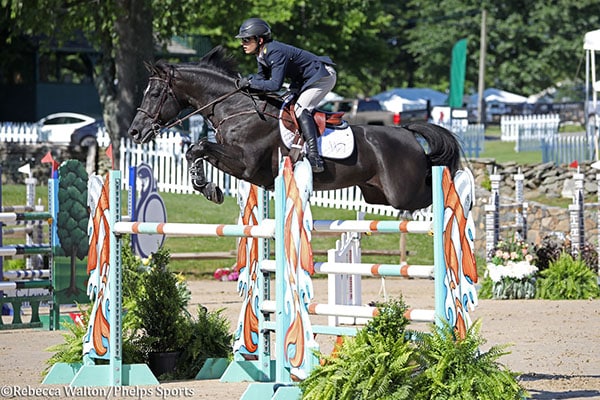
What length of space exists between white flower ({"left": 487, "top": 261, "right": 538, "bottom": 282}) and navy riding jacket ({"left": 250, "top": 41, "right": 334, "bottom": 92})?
5.04 meters

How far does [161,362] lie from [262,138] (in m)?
2.09

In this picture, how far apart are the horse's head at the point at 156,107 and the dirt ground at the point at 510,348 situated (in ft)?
6.43

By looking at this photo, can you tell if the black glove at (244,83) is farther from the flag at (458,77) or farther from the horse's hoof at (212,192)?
the flag at (458,77)

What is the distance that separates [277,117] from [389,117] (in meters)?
25.1

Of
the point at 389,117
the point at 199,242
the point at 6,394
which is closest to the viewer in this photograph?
the point at 6,394

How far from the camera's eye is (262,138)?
912 centimetres

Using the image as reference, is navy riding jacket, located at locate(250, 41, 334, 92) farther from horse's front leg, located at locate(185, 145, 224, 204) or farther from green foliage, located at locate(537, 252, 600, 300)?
green foliage, located at locate(537, 252, 600, 300)


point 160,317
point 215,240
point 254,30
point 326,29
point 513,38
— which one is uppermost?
point 513,38

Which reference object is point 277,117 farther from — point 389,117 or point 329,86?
point 389,117

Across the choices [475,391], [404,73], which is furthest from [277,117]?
[404,73]

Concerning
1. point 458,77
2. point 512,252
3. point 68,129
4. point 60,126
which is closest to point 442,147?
point 512,252

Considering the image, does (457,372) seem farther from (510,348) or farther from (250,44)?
(250,44)

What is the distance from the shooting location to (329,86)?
9.22 meters

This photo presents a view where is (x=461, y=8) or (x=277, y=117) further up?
(x=461, y=8)
